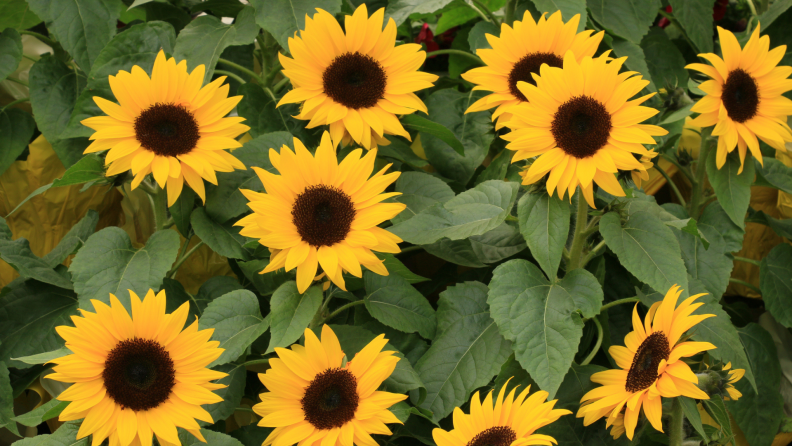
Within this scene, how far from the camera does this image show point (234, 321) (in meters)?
0.62

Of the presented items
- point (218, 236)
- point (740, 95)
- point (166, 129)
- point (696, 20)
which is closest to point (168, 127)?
point (166, 129)

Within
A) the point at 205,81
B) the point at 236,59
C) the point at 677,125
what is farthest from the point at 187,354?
the point at 677,125

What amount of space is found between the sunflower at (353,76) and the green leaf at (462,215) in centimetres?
9

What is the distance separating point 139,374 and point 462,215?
323 millimetres

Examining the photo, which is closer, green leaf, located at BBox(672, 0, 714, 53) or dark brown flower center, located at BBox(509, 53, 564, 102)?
dark brown flower center, located at BBox(509, 53, 564, 102)

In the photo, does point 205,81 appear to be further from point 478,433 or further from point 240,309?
point 478,433

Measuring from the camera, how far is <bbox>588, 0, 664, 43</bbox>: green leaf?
87 cm

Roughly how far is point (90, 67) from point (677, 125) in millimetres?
712

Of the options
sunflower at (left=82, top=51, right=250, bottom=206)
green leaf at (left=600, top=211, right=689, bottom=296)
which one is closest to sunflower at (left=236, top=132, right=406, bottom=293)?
sunflower at (left=82, top=51, right=250, bottom=206)

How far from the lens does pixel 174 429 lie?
1.63ft

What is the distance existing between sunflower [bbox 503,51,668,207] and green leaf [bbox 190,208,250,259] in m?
0.31

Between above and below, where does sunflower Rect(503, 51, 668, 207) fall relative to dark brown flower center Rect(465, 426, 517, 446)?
above

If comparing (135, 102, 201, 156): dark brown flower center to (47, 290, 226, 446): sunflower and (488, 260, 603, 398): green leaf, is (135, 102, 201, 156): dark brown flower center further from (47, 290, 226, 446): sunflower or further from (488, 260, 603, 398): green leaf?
(488, 260, 603, 398): green leaf

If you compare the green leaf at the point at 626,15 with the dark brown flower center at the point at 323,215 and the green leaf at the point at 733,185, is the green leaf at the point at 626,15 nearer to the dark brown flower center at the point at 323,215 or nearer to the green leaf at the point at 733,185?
the green leaf at the point at 733,185
